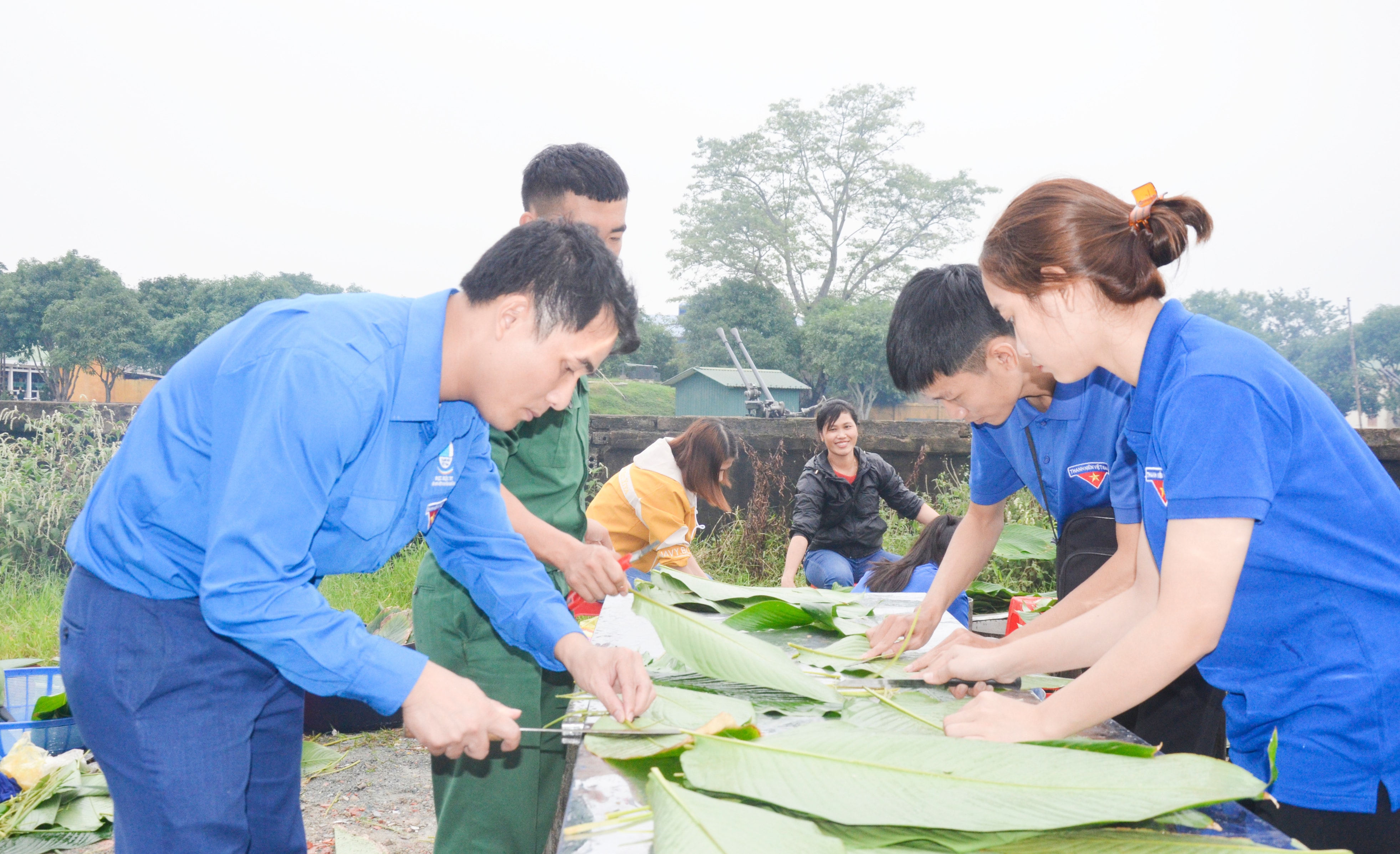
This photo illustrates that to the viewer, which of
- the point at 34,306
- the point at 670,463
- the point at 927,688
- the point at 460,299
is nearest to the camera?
the point at 460,299

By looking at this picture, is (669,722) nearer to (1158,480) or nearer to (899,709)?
(899,709)

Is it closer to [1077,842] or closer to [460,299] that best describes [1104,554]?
[1077,842]

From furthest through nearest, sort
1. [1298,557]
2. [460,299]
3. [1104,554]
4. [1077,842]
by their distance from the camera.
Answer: [1104,554] < [460,299] < [1298,557] < [1077,842]

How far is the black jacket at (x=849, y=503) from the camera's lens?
16.5 feet

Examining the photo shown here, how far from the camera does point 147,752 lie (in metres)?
1.32

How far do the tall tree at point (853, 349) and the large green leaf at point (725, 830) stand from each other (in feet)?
90.9

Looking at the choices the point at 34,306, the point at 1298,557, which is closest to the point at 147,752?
the point at 1298,557

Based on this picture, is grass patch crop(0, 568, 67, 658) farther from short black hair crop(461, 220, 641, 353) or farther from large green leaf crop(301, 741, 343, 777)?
short black hair crop(461, 220, 641, 353)

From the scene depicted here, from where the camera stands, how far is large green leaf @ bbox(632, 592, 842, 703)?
65.2 inches

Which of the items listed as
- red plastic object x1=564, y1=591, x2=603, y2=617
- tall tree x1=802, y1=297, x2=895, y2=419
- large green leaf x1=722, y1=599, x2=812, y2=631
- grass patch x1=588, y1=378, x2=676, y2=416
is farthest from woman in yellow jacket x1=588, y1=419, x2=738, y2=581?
tall tree x1=802, y1=297, x2=895, y2=419

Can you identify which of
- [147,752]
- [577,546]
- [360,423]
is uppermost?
[360,423]

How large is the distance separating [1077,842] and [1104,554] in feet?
3.91

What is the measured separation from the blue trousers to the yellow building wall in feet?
78.6

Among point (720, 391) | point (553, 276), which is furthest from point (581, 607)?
point (720, 391)
